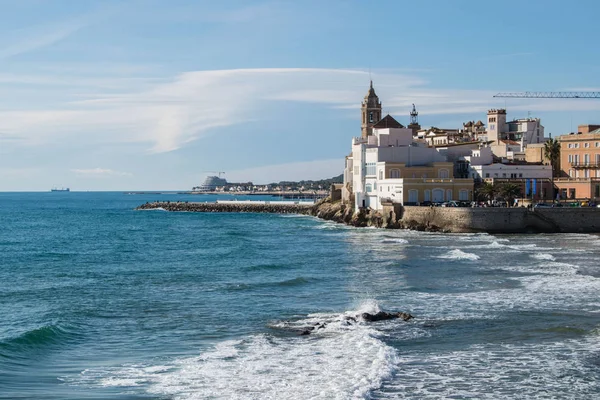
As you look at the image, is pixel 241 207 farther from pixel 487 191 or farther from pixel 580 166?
pixel 487 191

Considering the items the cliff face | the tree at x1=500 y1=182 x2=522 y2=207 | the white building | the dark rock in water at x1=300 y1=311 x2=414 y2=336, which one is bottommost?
the dark rock in water at x1=300 y1=311 x2=414 y2=336

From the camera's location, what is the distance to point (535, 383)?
60.7 ft

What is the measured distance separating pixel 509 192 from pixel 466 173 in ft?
36.0

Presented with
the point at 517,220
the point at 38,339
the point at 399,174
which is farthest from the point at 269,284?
the point at 399,174

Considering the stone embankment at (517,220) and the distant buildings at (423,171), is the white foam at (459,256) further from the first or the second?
the distant buildings at (423,171)

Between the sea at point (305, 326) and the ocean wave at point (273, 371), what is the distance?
0.17 ft

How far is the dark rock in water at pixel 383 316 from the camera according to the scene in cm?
2567

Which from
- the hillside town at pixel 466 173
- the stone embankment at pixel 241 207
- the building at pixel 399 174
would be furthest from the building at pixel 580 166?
the stone embankment at pixel 241 207

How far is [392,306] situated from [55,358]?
39.6ft

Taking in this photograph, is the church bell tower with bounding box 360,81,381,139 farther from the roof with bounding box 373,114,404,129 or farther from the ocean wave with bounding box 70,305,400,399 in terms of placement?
the ocean wave with bounding box 70,305,400,399

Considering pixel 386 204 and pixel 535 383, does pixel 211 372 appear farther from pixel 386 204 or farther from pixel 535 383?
pixel 386 204

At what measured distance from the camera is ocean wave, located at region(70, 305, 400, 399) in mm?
18156

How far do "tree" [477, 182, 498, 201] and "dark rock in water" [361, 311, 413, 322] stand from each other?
149ft

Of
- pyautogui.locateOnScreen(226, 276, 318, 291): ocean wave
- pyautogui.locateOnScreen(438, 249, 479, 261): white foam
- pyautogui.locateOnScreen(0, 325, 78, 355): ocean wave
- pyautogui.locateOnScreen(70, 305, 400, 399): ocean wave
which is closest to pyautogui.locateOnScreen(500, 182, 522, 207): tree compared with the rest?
pyautogui.locateOnScreen(438, 249, 479, 261): white foam
